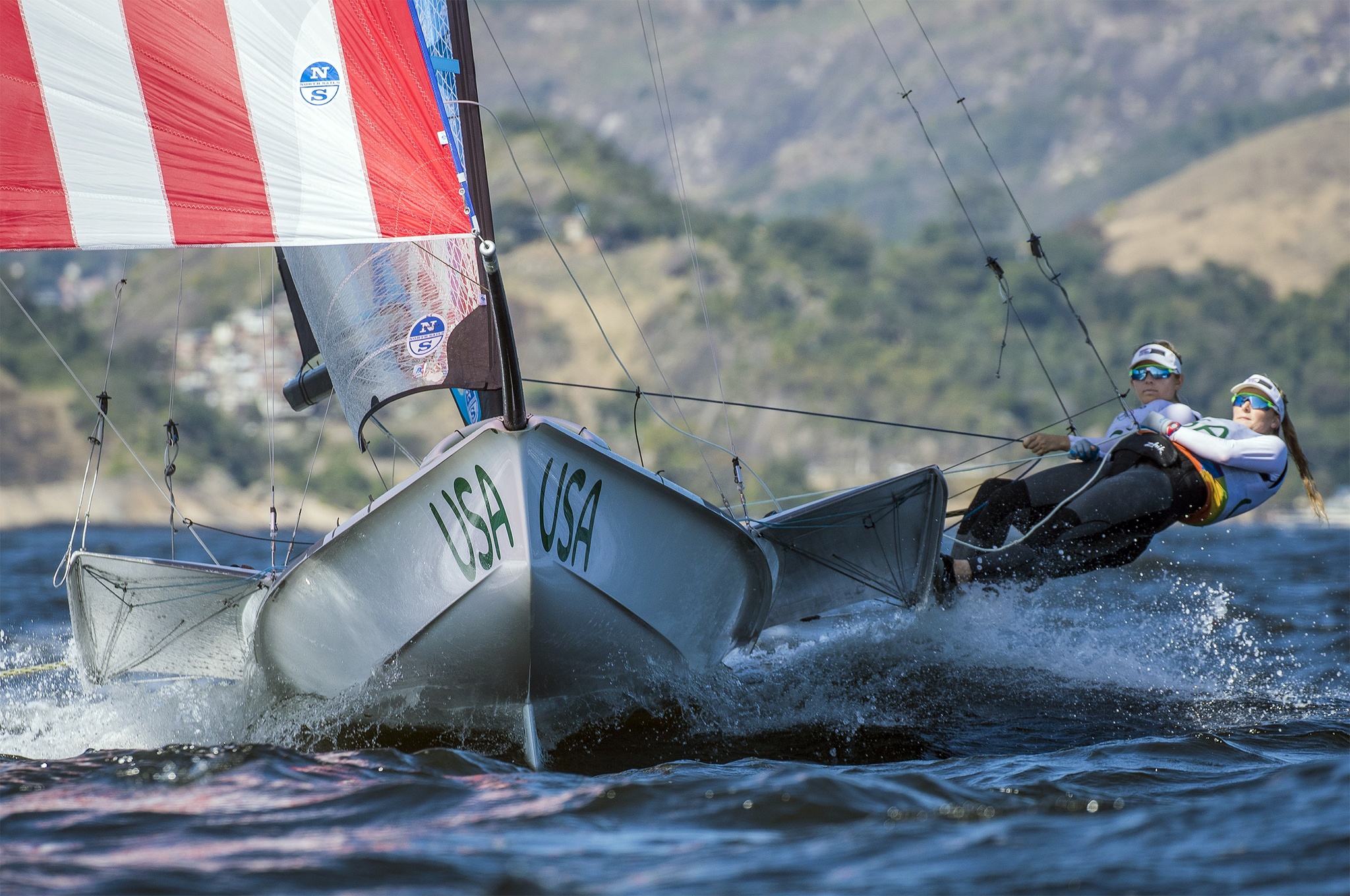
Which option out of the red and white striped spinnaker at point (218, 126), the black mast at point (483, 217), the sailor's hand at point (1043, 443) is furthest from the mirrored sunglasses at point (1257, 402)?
the red and white striped spinnaker at point (218, 126)

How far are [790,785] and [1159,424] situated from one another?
287 cm

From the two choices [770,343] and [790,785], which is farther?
Result: [770,343]

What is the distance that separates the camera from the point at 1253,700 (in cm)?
547

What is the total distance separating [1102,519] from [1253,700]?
912 mm

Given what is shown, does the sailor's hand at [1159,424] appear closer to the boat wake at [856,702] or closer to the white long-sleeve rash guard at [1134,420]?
the white long-sleeve rash guard at [1134,420]

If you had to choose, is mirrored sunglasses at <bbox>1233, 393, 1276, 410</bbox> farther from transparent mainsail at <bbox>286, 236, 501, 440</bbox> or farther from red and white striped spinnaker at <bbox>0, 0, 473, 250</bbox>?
red and white striped spinnaker at <bbox>0, 0, 473, 250</bbox>

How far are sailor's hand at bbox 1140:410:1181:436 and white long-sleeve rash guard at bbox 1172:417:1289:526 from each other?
0.17ft

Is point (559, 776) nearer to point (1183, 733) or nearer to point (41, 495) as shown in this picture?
point (1183, 733)

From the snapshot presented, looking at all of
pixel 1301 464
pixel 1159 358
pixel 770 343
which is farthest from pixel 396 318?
pixel 770 343

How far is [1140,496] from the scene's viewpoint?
5.43m

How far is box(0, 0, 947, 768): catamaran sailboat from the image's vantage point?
408 centimetres

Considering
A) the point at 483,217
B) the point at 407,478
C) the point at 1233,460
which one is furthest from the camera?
the point at 1233,460

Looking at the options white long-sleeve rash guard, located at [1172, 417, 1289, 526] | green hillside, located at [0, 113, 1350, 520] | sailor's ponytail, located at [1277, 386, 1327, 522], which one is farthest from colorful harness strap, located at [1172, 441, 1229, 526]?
green hillside, located at [0, 113, 1350, 520]

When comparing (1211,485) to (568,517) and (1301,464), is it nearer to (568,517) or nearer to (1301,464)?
(1301,464)
